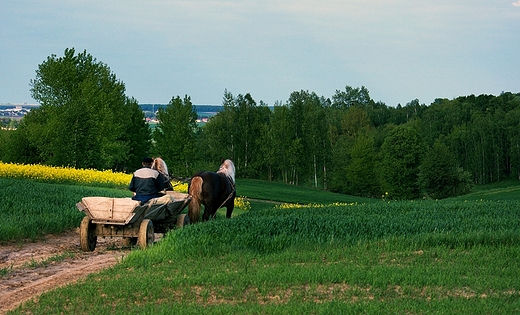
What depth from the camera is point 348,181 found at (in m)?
97.8

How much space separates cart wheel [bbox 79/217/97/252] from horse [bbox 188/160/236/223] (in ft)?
11.6

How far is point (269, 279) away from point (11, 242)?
777cm

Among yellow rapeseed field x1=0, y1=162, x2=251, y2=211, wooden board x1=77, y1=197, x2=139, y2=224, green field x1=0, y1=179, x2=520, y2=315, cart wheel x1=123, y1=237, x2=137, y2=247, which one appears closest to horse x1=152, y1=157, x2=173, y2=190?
cart wheel x1=123, y1=237, x2=137, y2=247

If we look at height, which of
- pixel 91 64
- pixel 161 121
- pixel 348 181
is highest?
pixel 91 64

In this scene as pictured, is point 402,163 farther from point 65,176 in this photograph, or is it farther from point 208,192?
point 208,192

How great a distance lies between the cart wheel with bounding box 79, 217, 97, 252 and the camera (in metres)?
13.6

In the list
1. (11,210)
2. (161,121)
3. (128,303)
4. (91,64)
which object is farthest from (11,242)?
(161,121)

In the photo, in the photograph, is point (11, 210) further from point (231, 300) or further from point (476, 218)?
point (476, 218)

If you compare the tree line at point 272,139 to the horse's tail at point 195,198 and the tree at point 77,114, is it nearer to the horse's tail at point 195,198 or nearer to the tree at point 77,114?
the tree at point 77,114

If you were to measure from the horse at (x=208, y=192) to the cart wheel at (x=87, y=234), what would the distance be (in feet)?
11.6

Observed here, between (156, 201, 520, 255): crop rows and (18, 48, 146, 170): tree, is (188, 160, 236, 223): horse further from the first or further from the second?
(18, 48, 146, 170): tree

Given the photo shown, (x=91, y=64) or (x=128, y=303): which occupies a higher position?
(x=91, y=64)

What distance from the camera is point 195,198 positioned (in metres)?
17.4

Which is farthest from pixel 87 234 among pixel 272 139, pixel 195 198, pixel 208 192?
pixel 272 139
